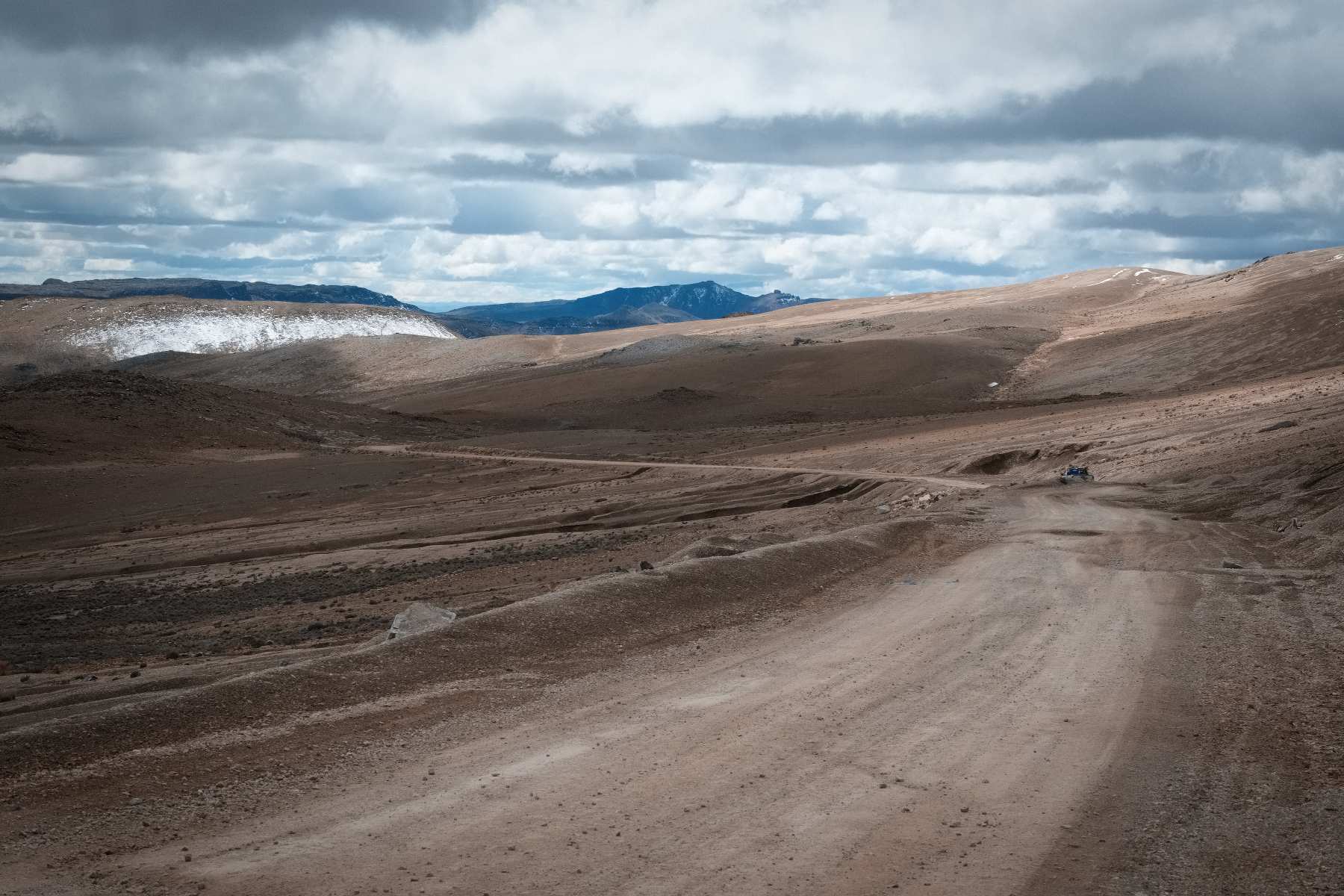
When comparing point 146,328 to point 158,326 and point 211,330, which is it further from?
point 211,330

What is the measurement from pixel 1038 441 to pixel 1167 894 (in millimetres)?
26280

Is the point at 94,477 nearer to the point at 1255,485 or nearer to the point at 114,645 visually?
the point at 114,645

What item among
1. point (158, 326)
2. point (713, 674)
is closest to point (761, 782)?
point (713, 674)

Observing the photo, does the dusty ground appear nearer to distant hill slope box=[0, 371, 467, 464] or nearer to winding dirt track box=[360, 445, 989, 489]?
winding dirt track box=[360, 445, 989, 489]

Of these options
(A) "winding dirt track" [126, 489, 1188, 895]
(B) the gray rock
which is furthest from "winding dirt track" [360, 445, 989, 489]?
(B) the gray rock

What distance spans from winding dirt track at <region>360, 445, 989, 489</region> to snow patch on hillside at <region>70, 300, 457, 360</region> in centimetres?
7435

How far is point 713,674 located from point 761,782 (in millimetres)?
2807

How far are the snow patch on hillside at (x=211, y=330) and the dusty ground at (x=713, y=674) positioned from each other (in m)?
92.0

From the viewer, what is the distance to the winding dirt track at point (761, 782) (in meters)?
6.40

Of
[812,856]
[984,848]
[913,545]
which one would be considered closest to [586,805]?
[812,856]

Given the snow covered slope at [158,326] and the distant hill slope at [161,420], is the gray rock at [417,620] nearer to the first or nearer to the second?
the distant hill slope at [161,420]

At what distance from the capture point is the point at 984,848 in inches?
264

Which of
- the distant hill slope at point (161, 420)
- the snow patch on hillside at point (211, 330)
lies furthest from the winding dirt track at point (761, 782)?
the snow patch on hillside at point (211, 330)

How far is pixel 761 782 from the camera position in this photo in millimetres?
7738
